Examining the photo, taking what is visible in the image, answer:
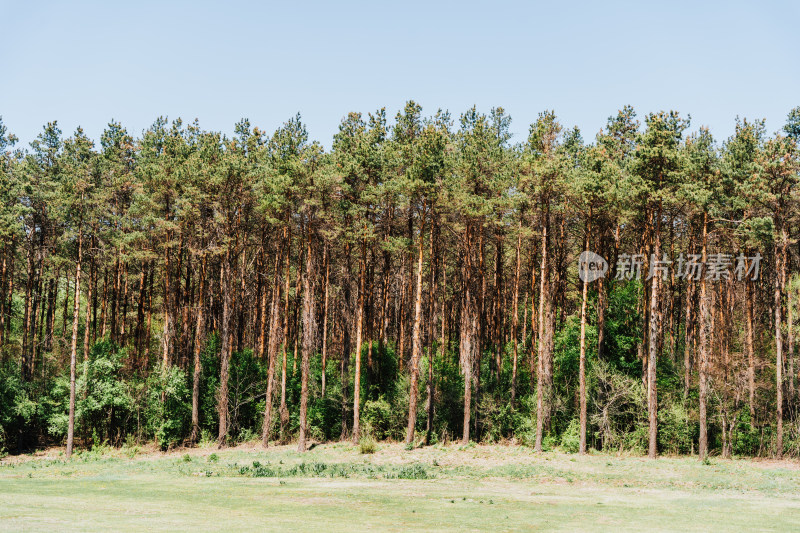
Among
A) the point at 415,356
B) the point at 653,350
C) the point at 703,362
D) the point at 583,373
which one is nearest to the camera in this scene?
the point at 653,350

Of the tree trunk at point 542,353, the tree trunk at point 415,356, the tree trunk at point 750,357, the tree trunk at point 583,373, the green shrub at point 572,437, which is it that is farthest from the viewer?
the tree trunk at point 415,356

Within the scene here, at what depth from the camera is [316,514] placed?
16.8 metres

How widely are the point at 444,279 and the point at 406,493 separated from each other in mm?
22148

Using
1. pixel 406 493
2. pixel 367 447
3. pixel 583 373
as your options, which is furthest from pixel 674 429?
pixel 406 493

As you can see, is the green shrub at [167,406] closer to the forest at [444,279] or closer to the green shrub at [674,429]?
the forest at [444,279]

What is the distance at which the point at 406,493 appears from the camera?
21.4 meters

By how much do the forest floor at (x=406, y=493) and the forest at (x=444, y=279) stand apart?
13.6 ft

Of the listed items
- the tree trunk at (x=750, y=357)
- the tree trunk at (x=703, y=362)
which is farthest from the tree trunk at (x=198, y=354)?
the tree trunk at (x=750, y=357)

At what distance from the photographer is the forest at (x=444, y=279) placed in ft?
115

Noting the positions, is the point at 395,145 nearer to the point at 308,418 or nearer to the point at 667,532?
the point at 308,418

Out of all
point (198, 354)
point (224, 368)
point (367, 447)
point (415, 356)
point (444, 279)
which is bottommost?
point (367, 447)

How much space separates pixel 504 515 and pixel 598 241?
88.9 ft

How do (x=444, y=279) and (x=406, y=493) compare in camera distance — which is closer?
(x=406, y=493)

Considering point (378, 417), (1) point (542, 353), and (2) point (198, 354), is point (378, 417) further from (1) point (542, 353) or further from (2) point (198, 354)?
(2) point (198, 354)
